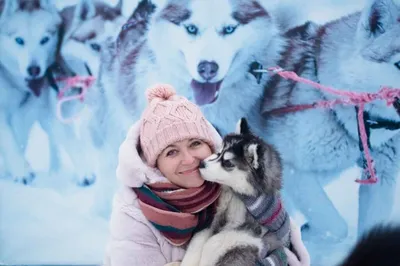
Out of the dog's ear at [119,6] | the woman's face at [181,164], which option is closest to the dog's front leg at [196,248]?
the woman's face at [181,164]

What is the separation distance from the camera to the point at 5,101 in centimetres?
292

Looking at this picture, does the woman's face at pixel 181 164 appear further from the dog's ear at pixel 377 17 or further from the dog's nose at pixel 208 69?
the dog's ear at pixel 377 17

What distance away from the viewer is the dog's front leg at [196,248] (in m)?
1.29

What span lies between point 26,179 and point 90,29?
3.36 feet

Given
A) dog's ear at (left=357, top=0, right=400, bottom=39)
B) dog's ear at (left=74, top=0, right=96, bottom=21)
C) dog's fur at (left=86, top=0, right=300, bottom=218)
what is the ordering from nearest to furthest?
1. dog's ear at (left=357, top=0, right=400, bottom=39)
2. dog's fur at (left=86, top=0, right=300, bottom=218)
3. dog's ear at (left=74, top=0, right=96, bottom=21)

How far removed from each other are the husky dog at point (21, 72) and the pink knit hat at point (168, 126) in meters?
1.73

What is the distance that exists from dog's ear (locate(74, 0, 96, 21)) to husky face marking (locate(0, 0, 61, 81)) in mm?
141

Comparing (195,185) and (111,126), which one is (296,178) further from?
(195,185)

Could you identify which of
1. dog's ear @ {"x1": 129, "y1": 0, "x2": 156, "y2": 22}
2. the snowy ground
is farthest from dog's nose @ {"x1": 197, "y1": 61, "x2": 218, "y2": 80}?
the snowy ground

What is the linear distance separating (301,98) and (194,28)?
0.73m

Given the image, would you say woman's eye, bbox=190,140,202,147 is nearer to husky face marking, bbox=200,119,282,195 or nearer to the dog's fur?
husky face marking, bbox=200,119,282,195

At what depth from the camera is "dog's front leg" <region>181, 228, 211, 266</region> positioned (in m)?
1.29

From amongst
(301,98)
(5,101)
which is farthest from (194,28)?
(5,101)

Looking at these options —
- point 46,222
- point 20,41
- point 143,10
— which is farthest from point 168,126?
point 20,41
